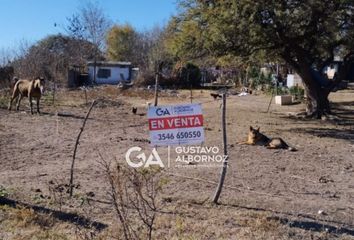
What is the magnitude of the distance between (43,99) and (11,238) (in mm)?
22751

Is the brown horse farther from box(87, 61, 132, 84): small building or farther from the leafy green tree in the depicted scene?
box(87, 61, 132, 84): small building

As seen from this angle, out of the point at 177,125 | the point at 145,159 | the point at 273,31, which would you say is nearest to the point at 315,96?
the point at 273,31

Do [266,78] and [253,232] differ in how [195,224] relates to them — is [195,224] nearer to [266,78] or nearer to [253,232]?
[253,232]

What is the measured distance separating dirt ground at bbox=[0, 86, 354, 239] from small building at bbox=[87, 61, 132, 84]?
3864cm

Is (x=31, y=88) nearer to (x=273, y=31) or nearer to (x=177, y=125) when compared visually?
(x=273, y=31)

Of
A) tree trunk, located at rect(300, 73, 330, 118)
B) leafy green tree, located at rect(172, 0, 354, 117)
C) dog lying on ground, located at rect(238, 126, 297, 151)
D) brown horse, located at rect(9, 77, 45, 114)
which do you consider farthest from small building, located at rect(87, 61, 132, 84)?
dog lying on ground, located at rect(238, 126, 297, 151)

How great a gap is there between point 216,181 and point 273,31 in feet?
35.6

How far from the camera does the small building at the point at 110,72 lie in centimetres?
5500

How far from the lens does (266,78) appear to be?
139 feet

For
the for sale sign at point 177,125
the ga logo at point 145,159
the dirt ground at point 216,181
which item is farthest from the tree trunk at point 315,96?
the for sale sign at point 177,125

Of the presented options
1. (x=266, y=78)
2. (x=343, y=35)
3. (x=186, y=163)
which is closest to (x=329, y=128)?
(x=343, y=35)

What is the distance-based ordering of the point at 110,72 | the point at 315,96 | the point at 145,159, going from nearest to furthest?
the point at 145,159, the point at 315,96, the point at 110,72

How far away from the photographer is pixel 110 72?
186 feet

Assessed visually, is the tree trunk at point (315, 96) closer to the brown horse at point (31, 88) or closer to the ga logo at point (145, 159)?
the brown horse at point (31, 88)
